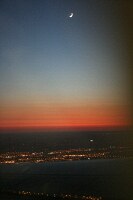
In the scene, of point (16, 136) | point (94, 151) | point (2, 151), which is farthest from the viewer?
point (16, 136)

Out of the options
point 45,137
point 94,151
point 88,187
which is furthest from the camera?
point 45,137

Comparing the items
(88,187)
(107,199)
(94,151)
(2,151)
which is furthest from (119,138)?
(107,199)

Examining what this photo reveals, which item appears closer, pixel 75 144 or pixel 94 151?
pixel 94 151

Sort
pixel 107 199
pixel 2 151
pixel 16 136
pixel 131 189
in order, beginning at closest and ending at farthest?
pixel 107 199 → pixel 131 189 → pixel 2 151 → pixel 16 136

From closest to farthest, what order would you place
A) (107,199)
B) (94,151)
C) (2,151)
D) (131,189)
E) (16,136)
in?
(107,199) → (131,189) → (2,151) → (94,151) → (16,136)

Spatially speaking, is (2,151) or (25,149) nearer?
(2,151)

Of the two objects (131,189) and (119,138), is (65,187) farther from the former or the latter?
(119,138)

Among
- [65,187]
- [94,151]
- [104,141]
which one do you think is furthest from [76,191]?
[104,141]

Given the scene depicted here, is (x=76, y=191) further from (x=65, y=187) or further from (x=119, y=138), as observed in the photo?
(x=119, y=138)
